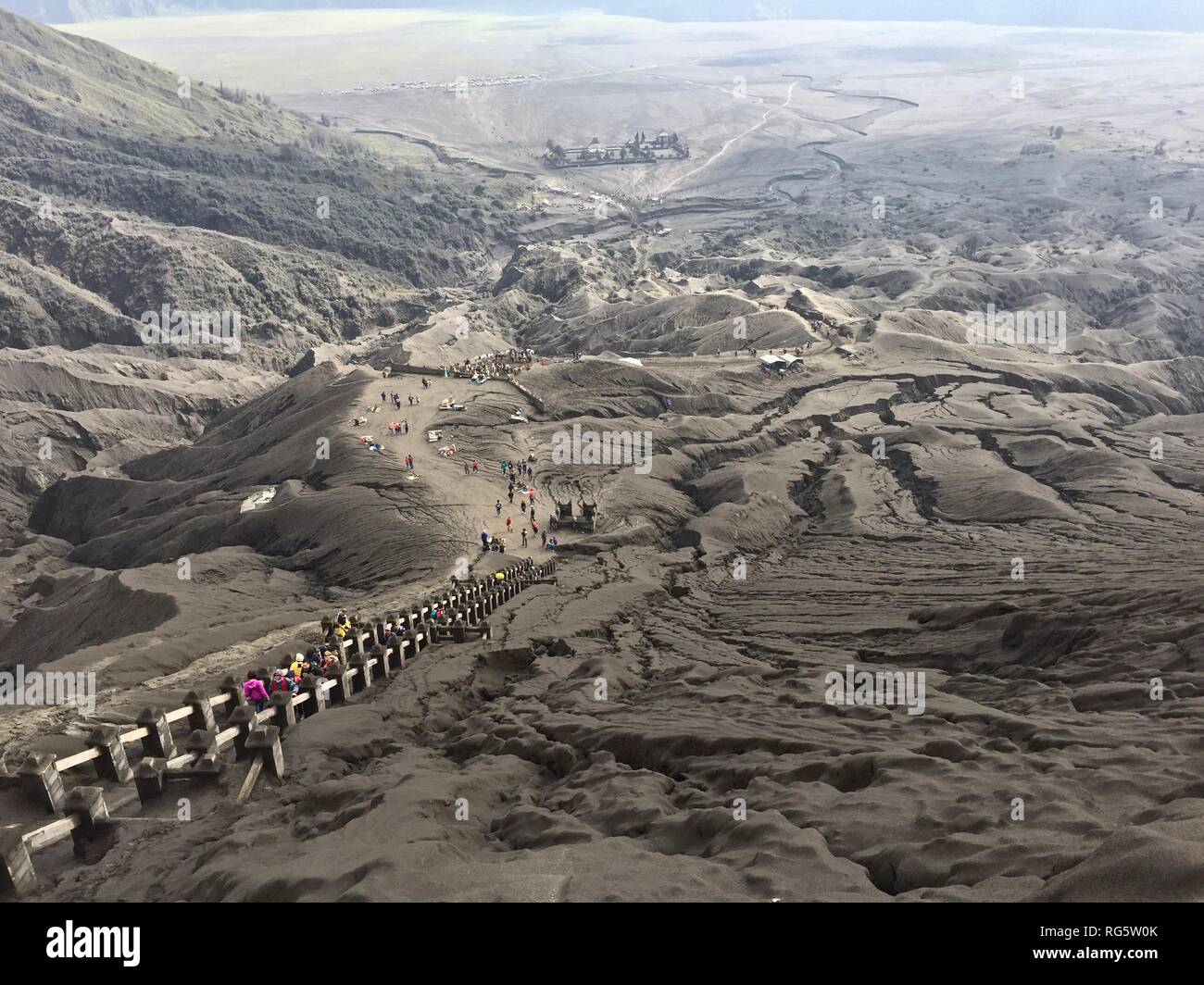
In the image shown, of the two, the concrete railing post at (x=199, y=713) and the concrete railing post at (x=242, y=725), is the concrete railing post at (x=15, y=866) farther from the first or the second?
the concrete railing post at (x=199, y=713)

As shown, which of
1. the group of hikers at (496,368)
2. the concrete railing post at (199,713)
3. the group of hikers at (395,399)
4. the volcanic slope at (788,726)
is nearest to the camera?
the volcanic slope at (788,726)

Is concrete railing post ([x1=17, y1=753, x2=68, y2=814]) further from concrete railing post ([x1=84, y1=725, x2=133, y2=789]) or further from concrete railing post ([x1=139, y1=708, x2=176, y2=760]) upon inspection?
concrete railing post ([x1=139, y1=708, x2=176, y2=760])

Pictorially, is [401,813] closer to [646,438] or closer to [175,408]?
[646,438]

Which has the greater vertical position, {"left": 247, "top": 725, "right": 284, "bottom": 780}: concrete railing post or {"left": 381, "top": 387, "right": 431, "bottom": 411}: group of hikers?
{"left": 381, "top": 387, "right": 431, "bottom": 411}: group of hikers

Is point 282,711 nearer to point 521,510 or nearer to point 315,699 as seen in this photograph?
point 315,699

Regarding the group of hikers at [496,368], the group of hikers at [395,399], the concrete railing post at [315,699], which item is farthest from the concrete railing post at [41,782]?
the group of hikers at [496,368]

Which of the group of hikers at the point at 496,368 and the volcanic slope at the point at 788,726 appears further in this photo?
the group of hikers at the point at 496,368

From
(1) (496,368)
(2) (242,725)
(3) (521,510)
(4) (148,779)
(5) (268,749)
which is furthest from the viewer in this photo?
(1) (496,368)

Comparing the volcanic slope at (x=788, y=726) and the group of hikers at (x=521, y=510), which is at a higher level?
the group of hikers at (x=521, y=510)

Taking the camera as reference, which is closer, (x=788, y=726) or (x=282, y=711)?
(x=788, y=726)

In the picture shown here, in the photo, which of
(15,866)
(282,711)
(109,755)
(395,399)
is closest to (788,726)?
(282,711)

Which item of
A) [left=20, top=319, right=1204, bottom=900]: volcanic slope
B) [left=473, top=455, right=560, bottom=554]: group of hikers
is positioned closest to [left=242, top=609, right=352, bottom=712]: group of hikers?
[left=20, top=319, right=1204, bottom=900]: volcanic slope

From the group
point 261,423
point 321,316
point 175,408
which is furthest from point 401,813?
point 321,316
